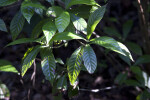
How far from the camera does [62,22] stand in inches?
40.8

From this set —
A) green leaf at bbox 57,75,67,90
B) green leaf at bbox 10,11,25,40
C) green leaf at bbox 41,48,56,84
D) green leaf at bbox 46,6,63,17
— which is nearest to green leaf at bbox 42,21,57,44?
green leaf at bbox 46,6,63,17

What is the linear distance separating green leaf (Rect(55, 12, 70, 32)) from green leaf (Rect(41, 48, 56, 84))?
236mm

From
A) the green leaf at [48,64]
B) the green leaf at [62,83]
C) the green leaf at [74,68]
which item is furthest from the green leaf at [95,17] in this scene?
the green leaf at [62,83]

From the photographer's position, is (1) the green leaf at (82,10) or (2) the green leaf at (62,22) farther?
(1) the green leaf at (82,10)

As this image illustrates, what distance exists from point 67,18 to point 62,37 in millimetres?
120

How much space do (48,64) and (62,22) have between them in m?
0.28

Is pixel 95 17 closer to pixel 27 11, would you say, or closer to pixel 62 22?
pixel 62 22

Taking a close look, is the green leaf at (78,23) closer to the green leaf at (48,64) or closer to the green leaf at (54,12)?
the green leaf at (54,12)

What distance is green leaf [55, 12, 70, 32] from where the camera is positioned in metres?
1.02

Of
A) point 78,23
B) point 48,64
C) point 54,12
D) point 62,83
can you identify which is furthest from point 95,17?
point 62,83

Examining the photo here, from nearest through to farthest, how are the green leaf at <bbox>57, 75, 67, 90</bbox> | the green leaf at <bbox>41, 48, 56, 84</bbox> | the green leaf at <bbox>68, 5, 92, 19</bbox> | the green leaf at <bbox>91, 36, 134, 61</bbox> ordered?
the green leaf at <bbox>91, 36, 134, 61</bbox>, the green leaf at <bbox>41, 48, 56, 84</bbox>, the green leaf at <bbox>68, 5, 92, 19</bbox>, the green leaf at <bbox>57, 75, 67, 90</bbox>

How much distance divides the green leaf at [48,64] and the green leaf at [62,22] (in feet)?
0.77

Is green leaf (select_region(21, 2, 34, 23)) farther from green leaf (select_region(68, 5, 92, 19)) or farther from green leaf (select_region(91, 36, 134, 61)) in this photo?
green leaf (select_region(91, 36, 134, 61))

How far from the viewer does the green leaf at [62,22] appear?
3.33 ft
